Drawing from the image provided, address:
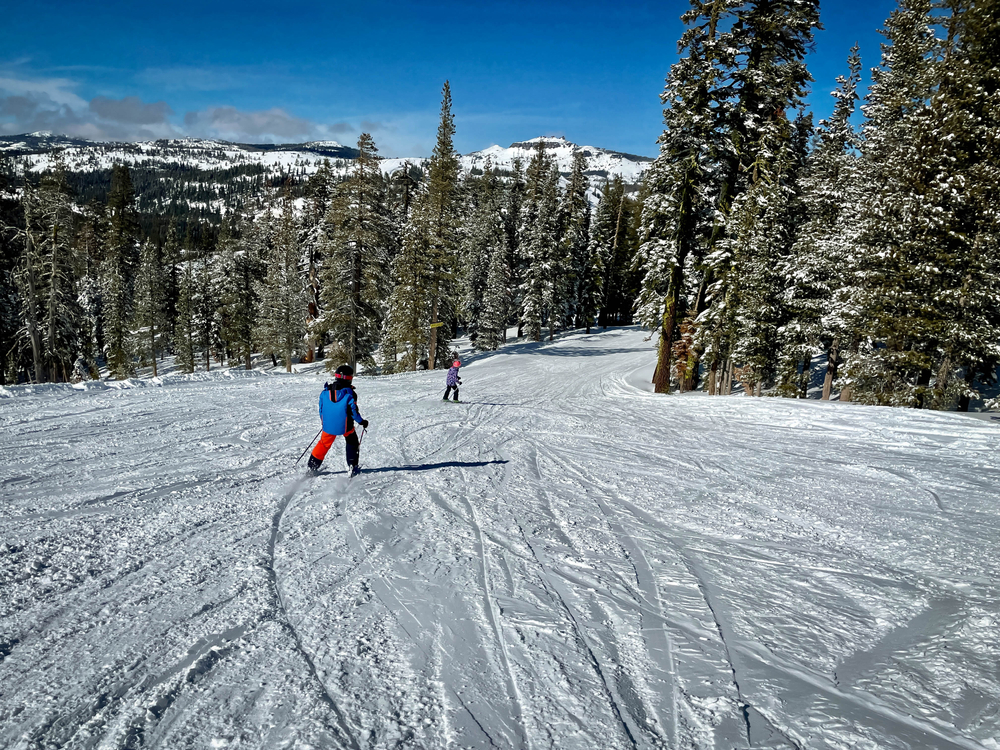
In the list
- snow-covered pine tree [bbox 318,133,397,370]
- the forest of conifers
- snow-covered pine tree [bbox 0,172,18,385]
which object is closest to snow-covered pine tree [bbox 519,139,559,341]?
the forest of conifers

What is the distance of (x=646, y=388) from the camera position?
917 inches

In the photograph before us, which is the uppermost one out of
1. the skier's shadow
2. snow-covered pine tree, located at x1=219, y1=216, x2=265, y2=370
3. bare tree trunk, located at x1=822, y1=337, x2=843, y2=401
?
snow-covered pine tree, located at x1=219, y1=216, x2=265, y2=370

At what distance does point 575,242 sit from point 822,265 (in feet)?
102

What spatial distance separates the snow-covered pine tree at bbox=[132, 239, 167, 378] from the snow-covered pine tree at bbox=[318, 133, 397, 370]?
3477 cm

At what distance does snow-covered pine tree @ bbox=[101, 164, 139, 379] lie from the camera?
49.0 m

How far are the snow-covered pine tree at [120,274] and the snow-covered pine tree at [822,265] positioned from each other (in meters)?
54.8

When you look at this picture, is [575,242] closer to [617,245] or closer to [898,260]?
[617,245]

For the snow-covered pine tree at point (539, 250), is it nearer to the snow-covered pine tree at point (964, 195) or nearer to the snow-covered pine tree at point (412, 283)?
the snow-covered pine tree at point (412, 283)

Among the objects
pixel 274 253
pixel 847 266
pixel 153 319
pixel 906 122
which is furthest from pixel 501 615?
pixel 153 319

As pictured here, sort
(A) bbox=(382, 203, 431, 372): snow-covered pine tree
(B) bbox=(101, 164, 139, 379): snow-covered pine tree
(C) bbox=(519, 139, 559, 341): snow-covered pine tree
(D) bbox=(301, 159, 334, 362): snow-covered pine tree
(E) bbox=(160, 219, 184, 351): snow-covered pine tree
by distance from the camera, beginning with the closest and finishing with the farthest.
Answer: (A) bbox=(382, 203, 431, 372): snow-covered pine tree < (D) bbox=(301, 159, 334, 362): snow-covered pine tree < (C) bbox=(519, 139, 559, 341): snow-covered pine tree < (B) bbox=(101, 164, 139, 379): snow-covered pine tree < (E) bbox=(160, 219, 184, 351): snow-covered pine tree

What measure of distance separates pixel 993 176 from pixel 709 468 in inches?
542

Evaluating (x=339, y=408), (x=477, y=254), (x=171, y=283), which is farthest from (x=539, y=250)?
(x=171, y=283)

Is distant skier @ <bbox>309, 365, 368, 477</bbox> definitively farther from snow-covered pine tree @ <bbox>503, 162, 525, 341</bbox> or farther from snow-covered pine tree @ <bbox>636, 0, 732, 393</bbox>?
snow-covered pine tree @ <bbox>503, 162, 525, 341</bbox>

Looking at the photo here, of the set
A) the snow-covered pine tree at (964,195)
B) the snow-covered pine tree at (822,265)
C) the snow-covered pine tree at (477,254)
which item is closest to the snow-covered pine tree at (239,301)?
the snow-covered pine tree at (477,254)
